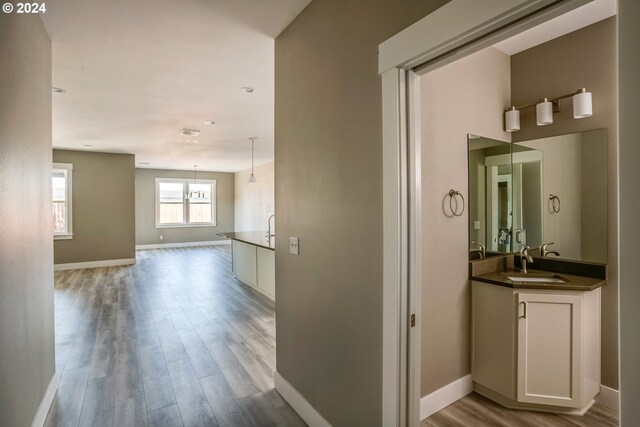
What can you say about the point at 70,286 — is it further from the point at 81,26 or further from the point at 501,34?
the point at 501,34

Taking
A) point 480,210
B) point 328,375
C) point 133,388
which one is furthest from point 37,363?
point 480,210

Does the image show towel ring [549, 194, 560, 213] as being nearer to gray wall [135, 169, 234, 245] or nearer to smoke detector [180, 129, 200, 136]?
smoke detector [180, 129, 200, 136]

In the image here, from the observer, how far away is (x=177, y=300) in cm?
496

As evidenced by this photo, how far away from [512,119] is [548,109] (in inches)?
9.9

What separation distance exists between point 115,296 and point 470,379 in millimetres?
5094

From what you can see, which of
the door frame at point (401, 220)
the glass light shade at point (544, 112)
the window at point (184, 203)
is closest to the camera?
the door frame at point (401, 220)

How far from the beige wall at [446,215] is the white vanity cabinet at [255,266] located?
258 cm

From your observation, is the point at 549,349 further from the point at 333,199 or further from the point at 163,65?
the point at 163,65

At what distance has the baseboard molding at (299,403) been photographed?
2.05 meters

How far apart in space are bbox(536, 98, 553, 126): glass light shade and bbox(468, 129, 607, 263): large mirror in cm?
20

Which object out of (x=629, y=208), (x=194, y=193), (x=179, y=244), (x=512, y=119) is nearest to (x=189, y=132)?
(x=512, y=119)

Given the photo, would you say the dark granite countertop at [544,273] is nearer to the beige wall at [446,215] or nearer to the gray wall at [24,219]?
the beige wall at [446,215]

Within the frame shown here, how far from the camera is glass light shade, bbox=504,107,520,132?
9.01ft

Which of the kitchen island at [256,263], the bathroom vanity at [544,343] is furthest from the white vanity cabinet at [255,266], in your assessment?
the bathroom vanity at [544,343]
